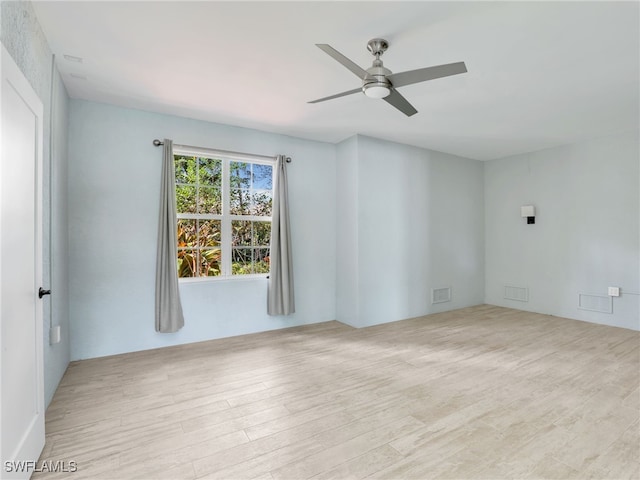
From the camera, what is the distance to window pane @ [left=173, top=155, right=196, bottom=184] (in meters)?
3.88

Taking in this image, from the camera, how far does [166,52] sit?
249cm

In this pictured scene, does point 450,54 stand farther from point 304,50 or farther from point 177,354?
point 177,354

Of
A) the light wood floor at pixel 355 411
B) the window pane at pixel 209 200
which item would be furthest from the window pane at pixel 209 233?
the light wood floor at pixel 355 411

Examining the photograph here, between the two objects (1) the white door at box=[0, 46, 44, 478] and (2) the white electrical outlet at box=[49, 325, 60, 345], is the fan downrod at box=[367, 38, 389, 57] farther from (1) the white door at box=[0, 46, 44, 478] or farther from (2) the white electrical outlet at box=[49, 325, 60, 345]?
(2) the white electrical outlet at box=[49, 325, 60, 345]

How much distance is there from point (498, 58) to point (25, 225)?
3.37 meters

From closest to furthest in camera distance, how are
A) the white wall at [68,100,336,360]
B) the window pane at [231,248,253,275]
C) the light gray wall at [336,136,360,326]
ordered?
the white wall at [68,100,336,360] < the window pane at [231,248,253,275] < the light gray wall at [336,136,360,326]

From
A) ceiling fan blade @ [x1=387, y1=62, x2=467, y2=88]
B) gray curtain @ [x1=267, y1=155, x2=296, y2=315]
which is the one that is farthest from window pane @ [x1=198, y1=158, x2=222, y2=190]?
ceiling fan blade @ [x1=387, y1=62, x2=467, y2=88]

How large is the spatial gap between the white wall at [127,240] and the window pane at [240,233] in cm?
50

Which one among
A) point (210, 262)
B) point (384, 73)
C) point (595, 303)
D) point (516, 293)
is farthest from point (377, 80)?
point (516, 293)

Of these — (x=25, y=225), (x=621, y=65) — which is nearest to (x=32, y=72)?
(x=25, y=225)

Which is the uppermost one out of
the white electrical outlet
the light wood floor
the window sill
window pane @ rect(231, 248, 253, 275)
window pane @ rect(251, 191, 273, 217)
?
window pane @ rect(251, 191, 273, 217)

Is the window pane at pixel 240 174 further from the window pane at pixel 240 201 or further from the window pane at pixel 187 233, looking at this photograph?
the window pane at pixel 187 233

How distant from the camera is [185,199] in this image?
391cm

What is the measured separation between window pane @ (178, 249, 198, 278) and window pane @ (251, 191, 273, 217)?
0.93m
